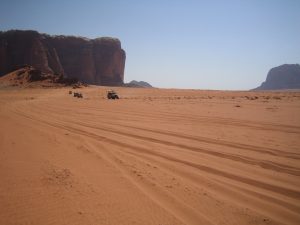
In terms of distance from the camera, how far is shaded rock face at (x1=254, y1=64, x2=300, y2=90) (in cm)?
14900

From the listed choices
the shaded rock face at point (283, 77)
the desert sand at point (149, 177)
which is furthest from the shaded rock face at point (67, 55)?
the shaded rock face at point (283, 77)

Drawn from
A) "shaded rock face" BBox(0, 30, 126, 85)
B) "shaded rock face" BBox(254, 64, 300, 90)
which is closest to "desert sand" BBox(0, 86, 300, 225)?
"shaded rock face" BBox(0, 30, 126, 85)

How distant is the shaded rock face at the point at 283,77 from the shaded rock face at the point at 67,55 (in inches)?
3990

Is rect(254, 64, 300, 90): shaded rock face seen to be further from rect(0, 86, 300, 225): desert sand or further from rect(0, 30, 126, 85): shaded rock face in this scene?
rect(0, 86, 300, 225): desert sand

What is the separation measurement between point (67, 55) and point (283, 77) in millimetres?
123691

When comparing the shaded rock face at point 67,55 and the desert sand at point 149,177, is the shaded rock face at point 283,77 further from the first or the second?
the desert sand at point 149,177

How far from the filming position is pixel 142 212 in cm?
280

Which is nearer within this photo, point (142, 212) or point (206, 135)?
→ point (142, 212)

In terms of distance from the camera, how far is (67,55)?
82312mm

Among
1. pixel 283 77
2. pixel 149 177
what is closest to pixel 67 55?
pixel 149 177

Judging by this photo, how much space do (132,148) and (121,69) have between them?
88592 millimetres

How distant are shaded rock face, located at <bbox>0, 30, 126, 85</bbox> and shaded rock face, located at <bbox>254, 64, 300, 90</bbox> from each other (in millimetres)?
101343

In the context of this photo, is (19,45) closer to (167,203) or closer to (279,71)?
(167,203)

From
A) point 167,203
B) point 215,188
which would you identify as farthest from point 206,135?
point 167,203
